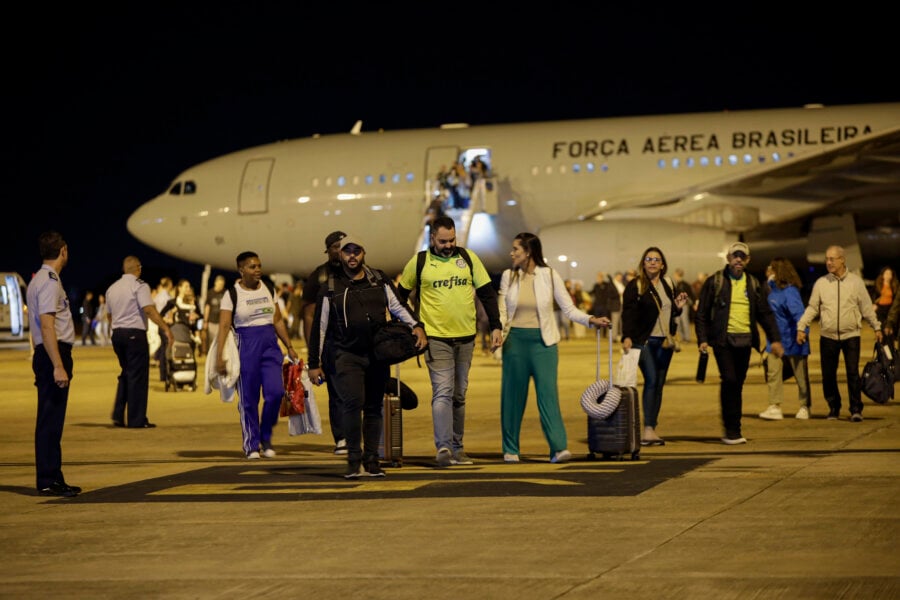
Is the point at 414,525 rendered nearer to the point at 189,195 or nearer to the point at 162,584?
the point at 162,584

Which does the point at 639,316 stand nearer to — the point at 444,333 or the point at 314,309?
the point at 444,333

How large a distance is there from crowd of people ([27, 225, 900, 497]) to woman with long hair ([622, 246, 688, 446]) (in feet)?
0.04

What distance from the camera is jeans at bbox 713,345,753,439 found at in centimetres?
1170

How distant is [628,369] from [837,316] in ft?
10.5

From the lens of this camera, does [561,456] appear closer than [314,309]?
Yes

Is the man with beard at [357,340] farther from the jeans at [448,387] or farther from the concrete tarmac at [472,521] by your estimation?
the jeans at [448,387]

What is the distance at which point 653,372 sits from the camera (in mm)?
12125

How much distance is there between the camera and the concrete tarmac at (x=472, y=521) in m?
6.16

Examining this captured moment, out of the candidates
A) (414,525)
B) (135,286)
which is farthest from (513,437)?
(135,286)

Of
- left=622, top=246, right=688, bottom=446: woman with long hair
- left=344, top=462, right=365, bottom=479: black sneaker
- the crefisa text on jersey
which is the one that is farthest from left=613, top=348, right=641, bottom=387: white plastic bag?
the crefisa text on jersey

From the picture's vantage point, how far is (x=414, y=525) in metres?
7.69

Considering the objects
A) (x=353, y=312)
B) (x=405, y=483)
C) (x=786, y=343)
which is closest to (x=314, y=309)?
(x=353, y=312)

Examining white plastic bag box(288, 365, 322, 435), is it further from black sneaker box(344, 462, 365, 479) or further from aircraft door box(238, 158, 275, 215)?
aircraft door box(238, 158, 275, 215)

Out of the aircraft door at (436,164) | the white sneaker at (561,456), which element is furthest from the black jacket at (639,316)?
the aircraft door at (436,164)
